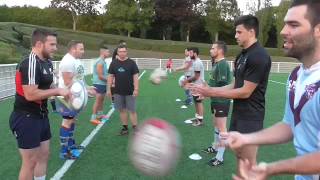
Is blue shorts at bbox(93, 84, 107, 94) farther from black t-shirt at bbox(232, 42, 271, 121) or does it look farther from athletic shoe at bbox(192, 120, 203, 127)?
black t-shirt at bbox(232, 42, 271, 121)

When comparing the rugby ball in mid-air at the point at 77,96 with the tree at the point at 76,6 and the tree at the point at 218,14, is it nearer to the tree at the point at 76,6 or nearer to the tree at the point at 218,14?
the tree at the point at 218,14

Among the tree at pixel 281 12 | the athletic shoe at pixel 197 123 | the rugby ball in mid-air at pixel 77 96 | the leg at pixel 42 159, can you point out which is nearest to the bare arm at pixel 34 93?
the rugby ball in mid-air at pixel 77 96

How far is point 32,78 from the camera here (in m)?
4.75

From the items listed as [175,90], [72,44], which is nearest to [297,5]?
[72,44]

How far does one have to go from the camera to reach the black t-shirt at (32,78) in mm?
4754

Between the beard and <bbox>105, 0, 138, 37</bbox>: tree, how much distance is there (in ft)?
199

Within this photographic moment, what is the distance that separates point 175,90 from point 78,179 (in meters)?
14.4

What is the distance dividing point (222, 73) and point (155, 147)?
4768 mm

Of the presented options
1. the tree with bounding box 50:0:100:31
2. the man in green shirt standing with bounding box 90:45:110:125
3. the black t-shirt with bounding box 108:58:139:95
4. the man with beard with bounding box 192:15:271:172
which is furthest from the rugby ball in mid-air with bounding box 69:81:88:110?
the tree with bounding box 50:0:100:31

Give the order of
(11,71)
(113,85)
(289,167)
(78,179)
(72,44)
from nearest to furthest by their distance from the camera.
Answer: (289,167) → (78,179) → (72,44) → (113,85) → (11,71)

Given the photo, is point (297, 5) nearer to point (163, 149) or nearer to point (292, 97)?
point (292, 97)

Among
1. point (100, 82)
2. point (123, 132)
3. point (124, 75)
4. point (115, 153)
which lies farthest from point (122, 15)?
point (115, 153)

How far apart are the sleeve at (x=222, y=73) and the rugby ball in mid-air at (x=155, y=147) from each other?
4.53 m

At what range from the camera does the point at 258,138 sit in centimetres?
269
